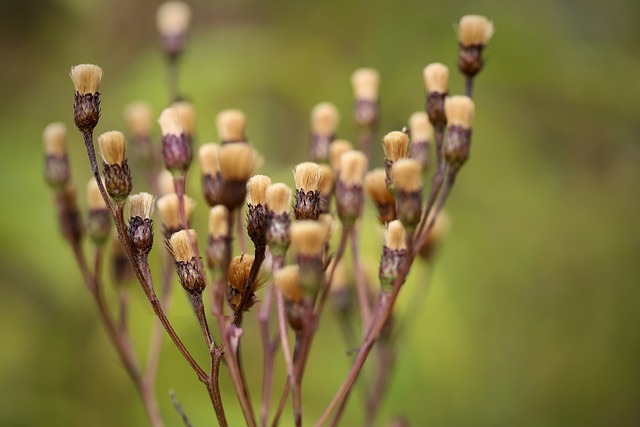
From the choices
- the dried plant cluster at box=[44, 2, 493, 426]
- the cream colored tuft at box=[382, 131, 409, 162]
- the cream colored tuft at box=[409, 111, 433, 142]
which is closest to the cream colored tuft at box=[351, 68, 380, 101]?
the dried plant cluster at box=[44, 2, 493, 426]

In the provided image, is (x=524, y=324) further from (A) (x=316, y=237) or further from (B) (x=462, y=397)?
(A) (x=316, y=237)

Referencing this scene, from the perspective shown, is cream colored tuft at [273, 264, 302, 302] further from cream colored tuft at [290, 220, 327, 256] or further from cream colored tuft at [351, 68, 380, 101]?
cream colored tuft at [351, 68, 380, 101]

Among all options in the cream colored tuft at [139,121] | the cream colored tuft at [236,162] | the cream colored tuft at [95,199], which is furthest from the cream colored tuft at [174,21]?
the cream colored tuft at [236,162]

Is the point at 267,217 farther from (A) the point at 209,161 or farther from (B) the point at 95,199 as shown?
(B) the point at 95,199

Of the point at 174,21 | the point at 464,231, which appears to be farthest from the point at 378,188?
the point at 464,231

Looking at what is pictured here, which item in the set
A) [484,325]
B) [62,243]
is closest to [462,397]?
[484,325]

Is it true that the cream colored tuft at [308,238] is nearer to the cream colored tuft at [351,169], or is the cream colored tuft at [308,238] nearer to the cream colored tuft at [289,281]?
the cream colored tuft at [289,281]

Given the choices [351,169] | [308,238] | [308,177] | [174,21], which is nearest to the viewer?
[308,238]

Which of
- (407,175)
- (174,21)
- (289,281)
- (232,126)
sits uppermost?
(174,21)
